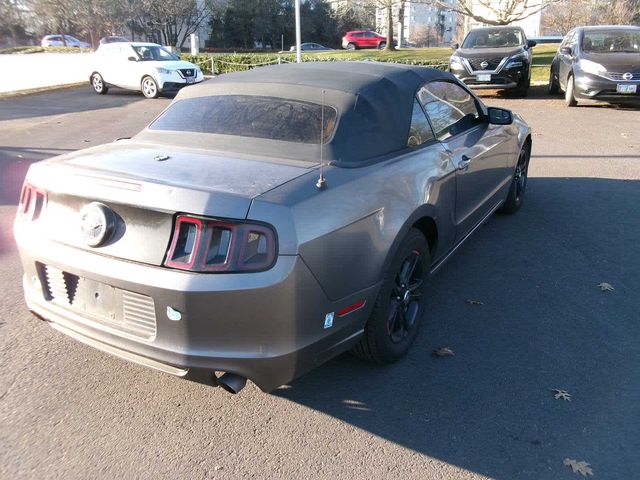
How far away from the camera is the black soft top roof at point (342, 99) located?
10.5ft

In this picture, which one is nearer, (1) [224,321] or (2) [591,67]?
(1) [224,321]

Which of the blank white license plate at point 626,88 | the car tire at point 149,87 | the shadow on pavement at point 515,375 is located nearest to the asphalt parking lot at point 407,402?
the shadow on pavement at point 515,375

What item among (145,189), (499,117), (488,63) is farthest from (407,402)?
(488,63)

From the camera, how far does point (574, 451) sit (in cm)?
269

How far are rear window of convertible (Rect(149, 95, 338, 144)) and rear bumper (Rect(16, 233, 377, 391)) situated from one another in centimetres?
107

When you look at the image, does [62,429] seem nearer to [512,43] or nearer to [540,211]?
[540,211]

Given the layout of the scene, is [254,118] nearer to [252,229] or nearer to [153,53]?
[252,229]

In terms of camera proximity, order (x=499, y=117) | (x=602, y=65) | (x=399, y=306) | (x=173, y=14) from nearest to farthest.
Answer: (x=399, y=306)
(x=499, y=117)
(x=602, y=65)
(x=173, y=14)

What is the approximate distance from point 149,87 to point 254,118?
49.7 feet

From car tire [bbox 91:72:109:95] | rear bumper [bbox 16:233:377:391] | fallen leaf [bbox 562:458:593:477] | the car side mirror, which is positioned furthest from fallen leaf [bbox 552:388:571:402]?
car tire [bbox 91:72:109:95]

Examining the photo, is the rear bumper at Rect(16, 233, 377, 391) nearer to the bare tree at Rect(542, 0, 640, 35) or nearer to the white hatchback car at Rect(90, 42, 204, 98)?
the white hatchback car at Rect(90, 42, 204, 98)

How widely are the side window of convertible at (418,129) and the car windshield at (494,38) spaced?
1201 cm

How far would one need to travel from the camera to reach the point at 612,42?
12.5 metres

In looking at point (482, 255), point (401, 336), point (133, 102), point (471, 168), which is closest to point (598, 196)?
point (482, 255)
